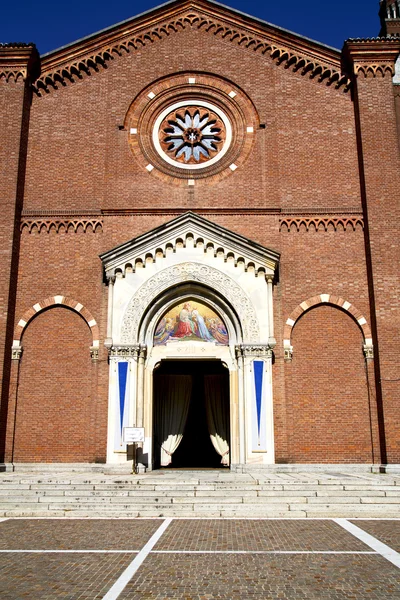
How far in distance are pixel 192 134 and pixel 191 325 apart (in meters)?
6.74

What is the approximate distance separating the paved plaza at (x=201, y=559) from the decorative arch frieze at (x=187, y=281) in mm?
6962

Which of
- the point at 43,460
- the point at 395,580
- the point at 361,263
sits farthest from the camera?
the point at 361,263

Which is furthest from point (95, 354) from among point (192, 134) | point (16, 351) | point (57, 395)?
point (192, 134)

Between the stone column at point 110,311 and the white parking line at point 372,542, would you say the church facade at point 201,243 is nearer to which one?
the stone column at point 110,311

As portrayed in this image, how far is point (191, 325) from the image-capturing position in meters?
16.9

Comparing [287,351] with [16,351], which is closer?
[287,351]

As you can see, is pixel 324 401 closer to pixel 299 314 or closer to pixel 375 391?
pixel 375 391

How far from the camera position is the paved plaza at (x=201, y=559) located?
19.2 feet

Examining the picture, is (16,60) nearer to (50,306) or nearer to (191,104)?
(191,104)

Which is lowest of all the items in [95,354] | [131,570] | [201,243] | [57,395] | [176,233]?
[131,570]

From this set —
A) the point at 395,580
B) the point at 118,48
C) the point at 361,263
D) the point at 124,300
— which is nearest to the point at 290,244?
the point at 361,263

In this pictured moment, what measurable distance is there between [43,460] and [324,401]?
26.4 ft

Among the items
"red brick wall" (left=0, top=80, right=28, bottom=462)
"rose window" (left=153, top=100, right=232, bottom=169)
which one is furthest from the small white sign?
"rose window" (left=153, top=100, right=232, bottom=169)

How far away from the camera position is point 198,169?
18.8 meters
